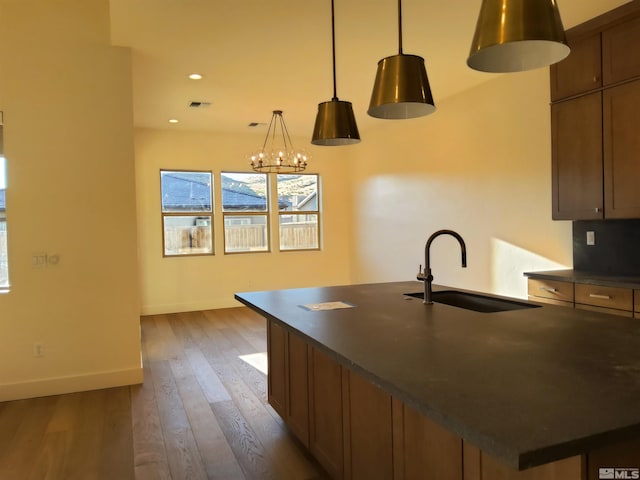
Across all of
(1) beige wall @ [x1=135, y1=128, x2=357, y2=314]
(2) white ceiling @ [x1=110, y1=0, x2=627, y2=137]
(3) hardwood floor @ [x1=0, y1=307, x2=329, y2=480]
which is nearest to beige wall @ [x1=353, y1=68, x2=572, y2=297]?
(2) white ceiling @ [x1=110, y1=0, x2=627, y2=137]

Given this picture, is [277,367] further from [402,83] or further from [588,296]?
[588,296]

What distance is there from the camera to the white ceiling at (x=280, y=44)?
10.5 feet

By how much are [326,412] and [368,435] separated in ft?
1.42

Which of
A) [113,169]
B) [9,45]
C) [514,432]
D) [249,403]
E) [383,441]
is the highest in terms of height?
[9,45]

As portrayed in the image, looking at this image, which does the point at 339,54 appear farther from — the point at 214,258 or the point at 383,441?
the point at 214,258

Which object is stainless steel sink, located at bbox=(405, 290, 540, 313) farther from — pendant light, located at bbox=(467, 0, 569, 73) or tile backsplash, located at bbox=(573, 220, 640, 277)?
tile backsplash, located at bbox=(573, 220, 640, 277)

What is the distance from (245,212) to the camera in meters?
7.62

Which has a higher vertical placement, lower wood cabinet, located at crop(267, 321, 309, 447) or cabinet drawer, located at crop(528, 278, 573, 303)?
cabinet drawer, located at crop(528, 278, 573, 303)

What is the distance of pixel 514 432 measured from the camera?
948 mm

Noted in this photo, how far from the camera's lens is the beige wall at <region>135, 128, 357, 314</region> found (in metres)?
6.90

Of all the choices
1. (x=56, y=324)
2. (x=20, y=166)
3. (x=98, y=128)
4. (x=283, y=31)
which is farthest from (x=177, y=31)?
(x=56, y=324)

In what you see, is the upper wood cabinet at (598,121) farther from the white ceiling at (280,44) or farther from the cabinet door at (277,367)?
the cabinet door at (277,367)

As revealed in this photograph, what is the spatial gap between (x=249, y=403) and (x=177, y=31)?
2.86 meters

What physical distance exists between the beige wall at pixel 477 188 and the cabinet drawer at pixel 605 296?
86cm
